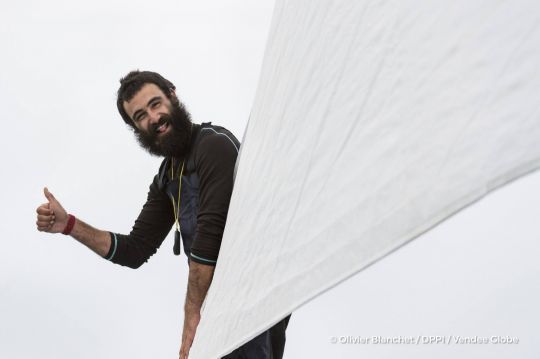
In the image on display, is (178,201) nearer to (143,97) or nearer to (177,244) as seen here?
(177,244)

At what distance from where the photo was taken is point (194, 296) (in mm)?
2375

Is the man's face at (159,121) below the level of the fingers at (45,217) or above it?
above

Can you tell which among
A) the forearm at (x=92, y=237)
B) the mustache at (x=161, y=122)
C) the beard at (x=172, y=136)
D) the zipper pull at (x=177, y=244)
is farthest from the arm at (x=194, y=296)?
the forearm at (x=92, y=237)

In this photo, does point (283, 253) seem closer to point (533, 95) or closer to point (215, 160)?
point (533, 95)

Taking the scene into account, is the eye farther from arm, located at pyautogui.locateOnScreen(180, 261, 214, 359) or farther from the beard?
arm, located at pyautogui.locateOnScreen(180, 261, 214, 359)

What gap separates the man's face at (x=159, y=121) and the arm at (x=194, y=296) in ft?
1.87

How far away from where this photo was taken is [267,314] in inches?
53.0

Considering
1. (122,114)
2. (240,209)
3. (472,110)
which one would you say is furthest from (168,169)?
(472,110)

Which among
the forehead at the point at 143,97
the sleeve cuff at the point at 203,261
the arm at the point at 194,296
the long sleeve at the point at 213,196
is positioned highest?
the forehead at the point at 143,97

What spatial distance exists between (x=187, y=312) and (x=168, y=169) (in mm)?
708

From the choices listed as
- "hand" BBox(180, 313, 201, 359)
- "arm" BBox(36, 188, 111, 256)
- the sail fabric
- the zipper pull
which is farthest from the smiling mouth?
the sail fabric

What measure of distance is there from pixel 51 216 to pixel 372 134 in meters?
2.13

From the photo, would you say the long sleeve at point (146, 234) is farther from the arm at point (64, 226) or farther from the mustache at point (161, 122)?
the mustache at point (161, 122)

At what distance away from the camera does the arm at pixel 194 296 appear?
235 cm
